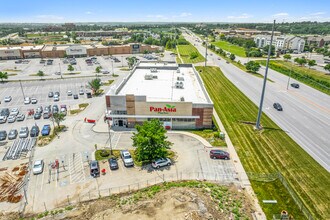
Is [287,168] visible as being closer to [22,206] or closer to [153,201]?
[153,201]

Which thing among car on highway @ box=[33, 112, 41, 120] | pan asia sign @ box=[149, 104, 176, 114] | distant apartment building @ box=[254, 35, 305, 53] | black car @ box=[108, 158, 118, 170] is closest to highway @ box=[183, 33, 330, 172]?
pan asia sign @ box=[149, 104, 176, 114]

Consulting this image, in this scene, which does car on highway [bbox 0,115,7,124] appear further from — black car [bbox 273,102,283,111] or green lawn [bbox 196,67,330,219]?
black car [bbox 273,102,283,111]

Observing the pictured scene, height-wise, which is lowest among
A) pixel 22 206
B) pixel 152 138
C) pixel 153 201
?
pixel 22 206

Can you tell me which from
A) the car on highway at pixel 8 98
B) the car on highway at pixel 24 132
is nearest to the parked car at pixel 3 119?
the car on highway at pixel 24 132

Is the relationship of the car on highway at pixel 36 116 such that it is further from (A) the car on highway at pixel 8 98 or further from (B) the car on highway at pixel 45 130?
(A) the car on highway at pixel 8 98

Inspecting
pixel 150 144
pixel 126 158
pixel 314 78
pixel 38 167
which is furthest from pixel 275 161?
pixel 314 78

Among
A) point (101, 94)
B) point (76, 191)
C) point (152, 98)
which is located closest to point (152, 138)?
point (76, 191)
